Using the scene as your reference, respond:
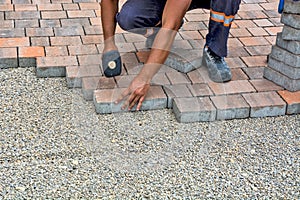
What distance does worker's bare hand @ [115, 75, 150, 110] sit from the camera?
10.2ft

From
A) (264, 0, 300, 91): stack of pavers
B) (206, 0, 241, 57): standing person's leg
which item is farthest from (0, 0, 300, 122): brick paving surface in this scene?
(206, 0, 241, 57): standing person's leg

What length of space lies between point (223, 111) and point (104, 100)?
68 cm

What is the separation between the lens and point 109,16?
11.3 ft

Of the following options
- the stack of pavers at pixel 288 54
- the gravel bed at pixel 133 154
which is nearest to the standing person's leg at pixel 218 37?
the stack of pavers at pixel 288 54

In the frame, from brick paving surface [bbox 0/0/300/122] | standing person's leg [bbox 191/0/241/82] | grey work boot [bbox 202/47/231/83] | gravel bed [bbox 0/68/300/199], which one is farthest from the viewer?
grey work boot [bbox 202/47/231/83]

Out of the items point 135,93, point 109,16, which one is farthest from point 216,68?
point 109,16

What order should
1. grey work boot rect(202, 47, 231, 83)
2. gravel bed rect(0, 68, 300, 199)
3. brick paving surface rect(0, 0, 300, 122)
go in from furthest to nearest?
grey work boot rect(202, 47, 231, 83) < brick paving surface rect(0, 0, 300, 122) < gravel bed rect(0, 68, 300, 199)

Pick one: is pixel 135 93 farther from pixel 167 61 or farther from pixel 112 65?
pixel 167 61

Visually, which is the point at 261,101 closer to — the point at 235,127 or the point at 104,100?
the point at 235,127

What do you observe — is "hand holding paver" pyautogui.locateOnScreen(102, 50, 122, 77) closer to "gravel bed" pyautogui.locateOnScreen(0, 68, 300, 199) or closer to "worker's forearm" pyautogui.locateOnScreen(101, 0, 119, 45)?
"worker's forearm" pyautogui.locateOnScreen(101, 0, 119, 45)

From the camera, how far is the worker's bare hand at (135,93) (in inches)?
123

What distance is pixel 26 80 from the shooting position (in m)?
3.55

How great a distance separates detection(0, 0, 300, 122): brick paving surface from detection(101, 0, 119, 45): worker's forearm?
219 millimetres

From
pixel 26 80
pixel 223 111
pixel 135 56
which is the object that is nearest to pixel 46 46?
pixel 26 80
